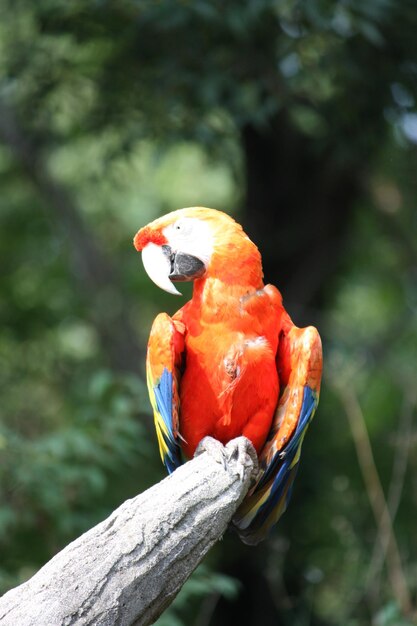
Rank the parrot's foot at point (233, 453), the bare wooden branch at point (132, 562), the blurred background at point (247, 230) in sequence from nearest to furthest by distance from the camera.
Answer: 1. the bare wooden branch at point (132, 562)
2. the parrot's foot at point (233, 453)
3. the blurred background at point (247, 230)

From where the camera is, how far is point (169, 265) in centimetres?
241

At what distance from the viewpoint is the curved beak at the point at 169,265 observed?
2389mm

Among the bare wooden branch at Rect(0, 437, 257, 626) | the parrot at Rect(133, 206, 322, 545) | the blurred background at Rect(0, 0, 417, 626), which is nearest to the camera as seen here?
the bare wooden branch at Rect(0, 437, 257, 626)

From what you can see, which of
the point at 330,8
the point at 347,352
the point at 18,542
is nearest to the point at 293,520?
the point at 347,352

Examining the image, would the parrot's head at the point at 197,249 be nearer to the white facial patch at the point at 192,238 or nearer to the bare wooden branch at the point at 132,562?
the white facial patch at the point at 192,238

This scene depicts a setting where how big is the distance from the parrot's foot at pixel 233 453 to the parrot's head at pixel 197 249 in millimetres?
414

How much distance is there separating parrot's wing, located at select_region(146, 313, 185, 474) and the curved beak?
112mm

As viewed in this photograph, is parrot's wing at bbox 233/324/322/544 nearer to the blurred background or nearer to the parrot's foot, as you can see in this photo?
the parrot's foot

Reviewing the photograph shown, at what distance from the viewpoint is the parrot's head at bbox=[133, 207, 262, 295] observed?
2.36 metres

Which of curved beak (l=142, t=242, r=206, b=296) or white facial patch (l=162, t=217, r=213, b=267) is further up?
white facial patch (l=162, t=217, r=213, b=267)

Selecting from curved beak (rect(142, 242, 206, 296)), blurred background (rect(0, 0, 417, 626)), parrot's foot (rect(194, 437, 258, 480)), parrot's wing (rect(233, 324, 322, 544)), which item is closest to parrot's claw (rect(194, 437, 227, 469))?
parrot's foot (rect(194, 437, 258, 480))

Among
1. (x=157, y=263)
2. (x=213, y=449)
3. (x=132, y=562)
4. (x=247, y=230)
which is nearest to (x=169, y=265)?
(x=157, y=263)

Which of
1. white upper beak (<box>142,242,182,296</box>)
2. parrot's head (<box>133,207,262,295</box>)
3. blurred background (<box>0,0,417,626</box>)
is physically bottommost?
blurred background (<box>0,0,417,626</box>)

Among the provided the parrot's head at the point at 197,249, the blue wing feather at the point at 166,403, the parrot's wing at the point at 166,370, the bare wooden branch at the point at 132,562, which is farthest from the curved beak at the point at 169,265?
the bare wooden branch at the point at 132,562
